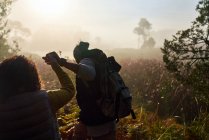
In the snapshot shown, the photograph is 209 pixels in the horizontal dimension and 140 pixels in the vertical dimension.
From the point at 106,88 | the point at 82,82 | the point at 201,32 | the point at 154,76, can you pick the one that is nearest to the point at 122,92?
the point at 106,88

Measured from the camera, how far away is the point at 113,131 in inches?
211

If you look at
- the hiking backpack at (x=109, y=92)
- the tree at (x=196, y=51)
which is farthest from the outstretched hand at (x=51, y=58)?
the tree at (x=196, y=51)

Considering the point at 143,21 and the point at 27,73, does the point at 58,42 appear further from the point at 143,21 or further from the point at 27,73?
the point at 27,73

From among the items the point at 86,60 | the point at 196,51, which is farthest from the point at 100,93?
the point at 196,51

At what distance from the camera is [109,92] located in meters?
4.96

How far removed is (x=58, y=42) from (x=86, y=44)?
19110 cm

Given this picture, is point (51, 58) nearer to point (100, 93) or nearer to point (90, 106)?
point (100, 93)

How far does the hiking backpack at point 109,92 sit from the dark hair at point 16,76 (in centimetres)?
121

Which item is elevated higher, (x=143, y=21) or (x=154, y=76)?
(x=143, y=21)

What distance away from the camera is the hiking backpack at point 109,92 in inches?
193

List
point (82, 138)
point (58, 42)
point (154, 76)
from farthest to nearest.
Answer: point (58, 42) → point (154, 76) → point (82, 138)

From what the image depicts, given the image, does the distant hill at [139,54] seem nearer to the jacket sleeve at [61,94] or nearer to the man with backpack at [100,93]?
the man with backpack at [100,93]

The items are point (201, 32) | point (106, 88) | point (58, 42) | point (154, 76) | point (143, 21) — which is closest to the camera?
point (106, 88)

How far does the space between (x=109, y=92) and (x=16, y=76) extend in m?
1.49
